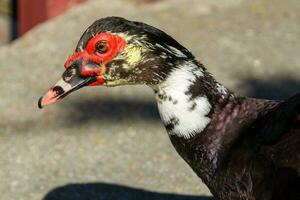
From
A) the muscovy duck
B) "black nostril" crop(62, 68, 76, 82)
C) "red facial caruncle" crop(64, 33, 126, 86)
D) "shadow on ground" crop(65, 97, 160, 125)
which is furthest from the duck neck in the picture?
"shadow on ground" crop(65, 97, 160, 125)

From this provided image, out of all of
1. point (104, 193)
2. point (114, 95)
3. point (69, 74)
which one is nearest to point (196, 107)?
point (69, 74)

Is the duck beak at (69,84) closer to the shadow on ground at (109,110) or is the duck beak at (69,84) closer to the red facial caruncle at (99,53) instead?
the red facial caruncle at (99,53)

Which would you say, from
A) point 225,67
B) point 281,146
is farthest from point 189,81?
point 225,67

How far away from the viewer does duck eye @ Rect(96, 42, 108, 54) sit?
11.9 ft

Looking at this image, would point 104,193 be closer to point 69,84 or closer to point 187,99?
point 69,84

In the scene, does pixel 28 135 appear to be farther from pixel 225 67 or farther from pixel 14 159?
pixel 225 67

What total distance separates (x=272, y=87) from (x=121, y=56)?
9.13ft

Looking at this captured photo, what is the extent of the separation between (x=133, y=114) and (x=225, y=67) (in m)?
1.00

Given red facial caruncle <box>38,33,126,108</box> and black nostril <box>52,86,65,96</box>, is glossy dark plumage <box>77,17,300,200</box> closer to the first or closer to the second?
red facial caruncle <box>38,33,126,108</box>

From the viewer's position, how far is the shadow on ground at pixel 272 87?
610 cm

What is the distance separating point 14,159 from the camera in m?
5.45

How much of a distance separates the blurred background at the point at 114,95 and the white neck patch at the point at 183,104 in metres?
1.41

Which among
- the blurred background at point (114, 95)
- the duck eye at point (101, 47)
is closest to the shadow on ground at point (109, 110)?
the blurred background at point (114, 95)

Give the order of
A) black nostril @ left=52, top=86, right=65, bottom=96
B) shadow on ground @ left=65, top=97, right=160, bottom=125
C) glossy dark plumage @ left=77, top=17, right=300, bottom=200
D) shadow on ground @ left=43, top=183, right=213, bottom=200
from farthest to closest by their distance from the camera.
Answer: shadow on ground @ left=65, top=97, right=160, bottom=125
shadow on ground @ left=43, top=183, right=213, bottom=200
black nostril @ left=52, top=86, right=65, bottom=96
glossy dark plumage @ left=77, top=17, right=300, bottom=200
